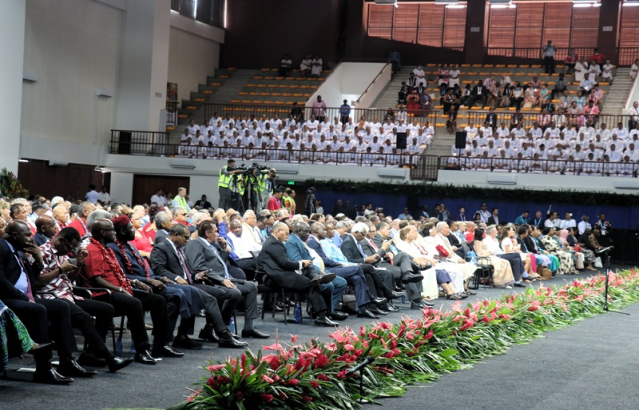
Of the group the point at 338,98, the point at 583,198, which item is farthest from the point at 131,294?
the point at 338,98

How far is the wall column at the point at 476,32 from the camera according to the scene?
3438 cm

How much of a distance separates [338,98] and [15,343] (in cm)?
2823

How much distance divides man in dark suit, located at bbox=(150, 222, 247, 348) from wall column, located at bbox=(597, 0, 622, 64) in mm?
27528

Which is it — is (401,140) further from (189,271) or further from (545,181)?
(189,271)

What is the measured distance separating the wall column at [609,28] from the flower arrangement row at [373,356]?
23.9 m

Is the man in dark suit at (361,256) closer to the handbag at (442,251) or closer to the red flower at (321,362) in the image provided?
the handbag at (442,251)

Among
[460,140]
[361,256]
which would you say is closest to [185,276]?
[361,256]

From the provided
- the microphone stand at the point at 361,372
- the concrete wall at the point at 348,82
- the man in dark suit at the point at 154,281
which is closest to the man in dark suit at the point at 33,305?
the man in dark suit at the point at 154,281

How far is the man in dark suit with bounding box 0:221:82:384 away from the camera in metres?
6.34

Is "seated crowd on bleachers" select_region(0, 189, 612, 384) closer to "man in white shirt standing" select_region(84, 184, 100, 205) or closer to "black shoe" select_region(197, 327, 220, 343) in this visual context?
"black shoe" select_region(197, 327, 220, 343)

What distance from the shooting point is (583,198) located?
23.6 meters

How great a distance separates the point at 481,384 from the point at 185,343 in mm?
2722

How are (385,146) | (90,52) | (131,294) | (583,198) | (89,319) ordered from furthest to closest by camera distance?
(90,52) → (385,146) → (583,198) → (131,294) → (89,319)

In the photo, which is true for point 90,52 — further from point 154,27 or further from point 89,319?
point 89,319
